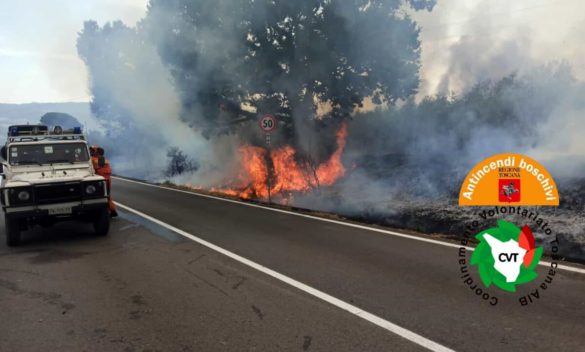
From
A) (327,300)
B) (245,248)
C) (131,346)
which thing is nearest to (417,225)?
(245,248)

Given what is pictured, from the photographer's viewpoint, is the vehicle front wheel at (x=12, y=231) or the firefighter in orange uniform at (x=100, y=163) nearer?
the vehicle front wheel at (x=12, y=231)

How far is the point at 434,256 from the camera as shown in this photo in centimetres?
705

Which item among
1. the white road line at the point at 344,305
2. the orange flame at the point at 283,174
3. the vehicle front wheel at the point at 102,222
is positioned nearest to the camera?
the white road line at the point at 344,305

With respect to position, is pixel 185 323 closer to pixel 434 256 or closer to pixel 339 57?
pixel 434 256

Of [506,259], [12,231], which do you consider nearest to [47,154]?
[12,231]

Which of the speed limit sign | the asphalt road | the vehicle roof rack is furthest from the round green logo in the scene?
the vehicle roof rack

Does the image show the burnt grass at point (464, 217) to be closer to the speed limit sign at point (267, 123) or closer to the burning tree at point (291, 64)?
the speed limit sign at point (267, 123)

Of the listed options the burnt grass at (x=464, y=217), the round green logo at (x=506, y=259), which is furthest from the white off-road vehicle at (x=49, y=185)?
the round green logo at (x=506, y=259)

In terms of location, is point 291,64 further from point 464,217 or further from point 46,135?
point 46,135

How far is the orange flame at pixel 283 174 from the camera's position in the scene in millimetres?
20312

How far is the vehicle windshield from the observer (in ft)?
31.6

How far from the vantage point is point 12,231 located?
333 inches

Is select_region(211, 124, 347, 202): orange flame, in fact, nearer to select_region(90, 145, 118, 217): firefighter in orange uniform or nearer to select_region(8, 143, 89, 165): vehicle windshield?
select_region(90, 145, 118, 217): firefighter in orange uniform

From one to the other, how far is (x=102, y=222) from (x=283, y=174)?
13035mm
